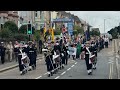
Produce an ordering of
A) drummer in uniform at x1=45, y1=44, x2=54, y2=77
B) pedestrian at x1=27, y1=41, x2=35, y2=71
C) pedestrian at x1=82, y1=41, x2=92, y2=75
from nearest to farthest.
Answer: drummer in uniform at x1=45, y1=44, x2=54, y2=77 → pedestrian at x1=82, y1=41, x2=92, y2=75 → pedestrian at x1=27, y1=41, x2=35, y2=71

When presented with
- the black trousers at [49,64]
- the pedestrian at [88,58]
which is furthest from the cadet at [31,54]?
the pedestrian at [88,58]

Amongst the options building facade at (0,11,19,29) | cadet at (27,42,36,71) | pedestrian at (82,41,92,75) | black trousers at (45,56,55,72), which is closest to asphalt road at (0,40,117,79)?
pedestrian at (82,41,92,75)

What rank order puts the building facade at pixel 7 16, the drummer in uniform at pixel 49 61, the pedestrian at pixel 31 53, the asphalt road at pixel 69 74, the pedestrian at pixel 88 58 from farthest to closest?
the building facade at pixel 7 16
the pedestrian at pixel 31 53
the pedestrian at pixel 88 58
the drummer in uniform at pixel 49 61
the asphalt road at pixel 69 74

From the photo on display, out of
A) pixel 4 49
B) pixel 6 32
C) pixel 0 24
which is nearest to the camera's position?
pixel 4 49

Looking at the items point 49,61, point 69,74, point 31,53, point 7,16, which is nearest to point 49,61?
point 49,61

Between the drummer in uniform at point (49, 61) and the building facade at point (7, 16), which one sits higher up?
the building facade at point (7, 16)

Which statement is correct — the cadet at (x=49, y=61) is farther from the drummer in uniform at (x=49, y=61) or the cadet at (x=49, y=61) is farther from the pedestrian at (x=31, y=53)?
the pedestrian at (x=31, y=53)

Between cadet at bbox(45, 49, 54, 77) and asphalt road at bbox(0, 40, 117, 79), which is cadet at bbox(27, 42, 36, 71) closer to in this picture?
asphalt road at bbox(0, 40, 117, 79)
